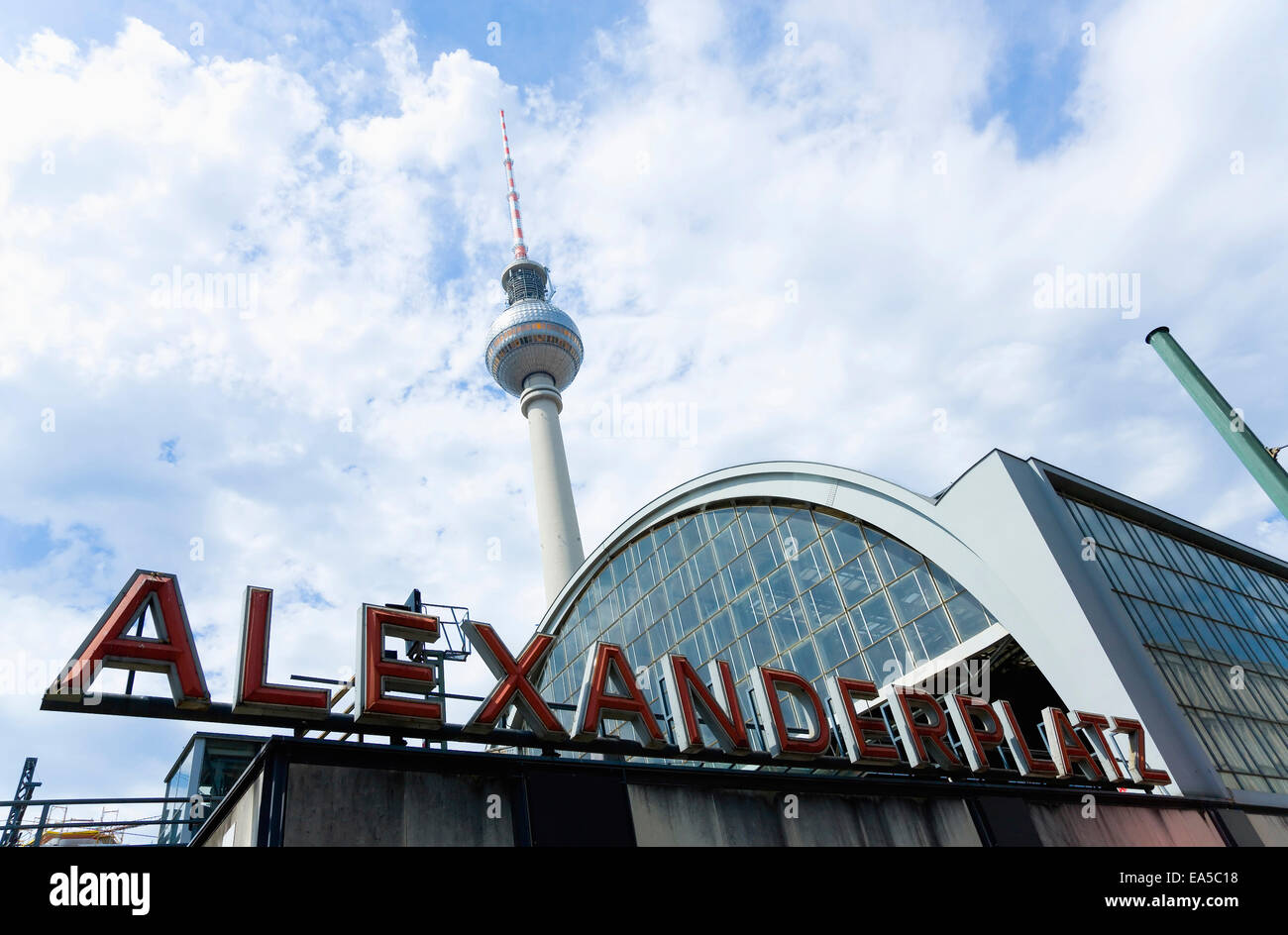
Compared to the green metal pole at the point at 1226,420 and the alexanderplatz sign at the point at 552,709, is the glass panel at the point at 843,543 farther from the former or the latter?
the green metal pole at the point at 1226,420

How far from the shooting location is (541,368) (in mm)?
79688

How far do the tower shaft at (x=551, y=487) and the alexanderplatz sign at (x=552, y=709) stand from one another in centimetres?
4462

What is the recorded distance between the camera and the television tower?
6831 centimetres

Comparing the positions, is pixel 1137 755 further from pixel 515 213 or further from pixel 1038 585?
pixel 515 213

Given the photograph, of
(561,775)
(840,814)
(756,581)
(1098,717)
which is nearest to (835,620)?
(756,581)

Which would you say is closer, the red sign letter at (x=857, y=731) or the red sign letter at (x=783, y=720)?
the red sign letter at (x=783, y=720)

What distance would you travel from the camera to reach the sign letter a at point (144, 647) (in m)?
10.6

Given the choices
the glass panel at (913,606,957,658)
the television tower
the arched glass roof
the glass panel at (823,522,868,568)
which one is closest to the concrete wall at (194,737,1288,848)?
the arched glass roof

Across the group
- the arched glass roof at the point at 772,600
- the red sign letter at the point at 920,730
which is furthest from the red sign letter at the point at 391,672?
the red sign letter at the point at 920,730

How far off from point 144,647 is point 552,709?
7314mm

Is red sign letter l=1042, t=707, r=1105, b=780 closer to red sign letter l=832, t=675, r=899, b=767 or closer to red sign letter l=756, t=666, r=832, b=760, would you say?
red sign letter l=832, t=675, r=899, b=767

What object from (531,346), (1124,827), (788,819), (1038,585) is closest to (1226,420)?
(1038,585)
